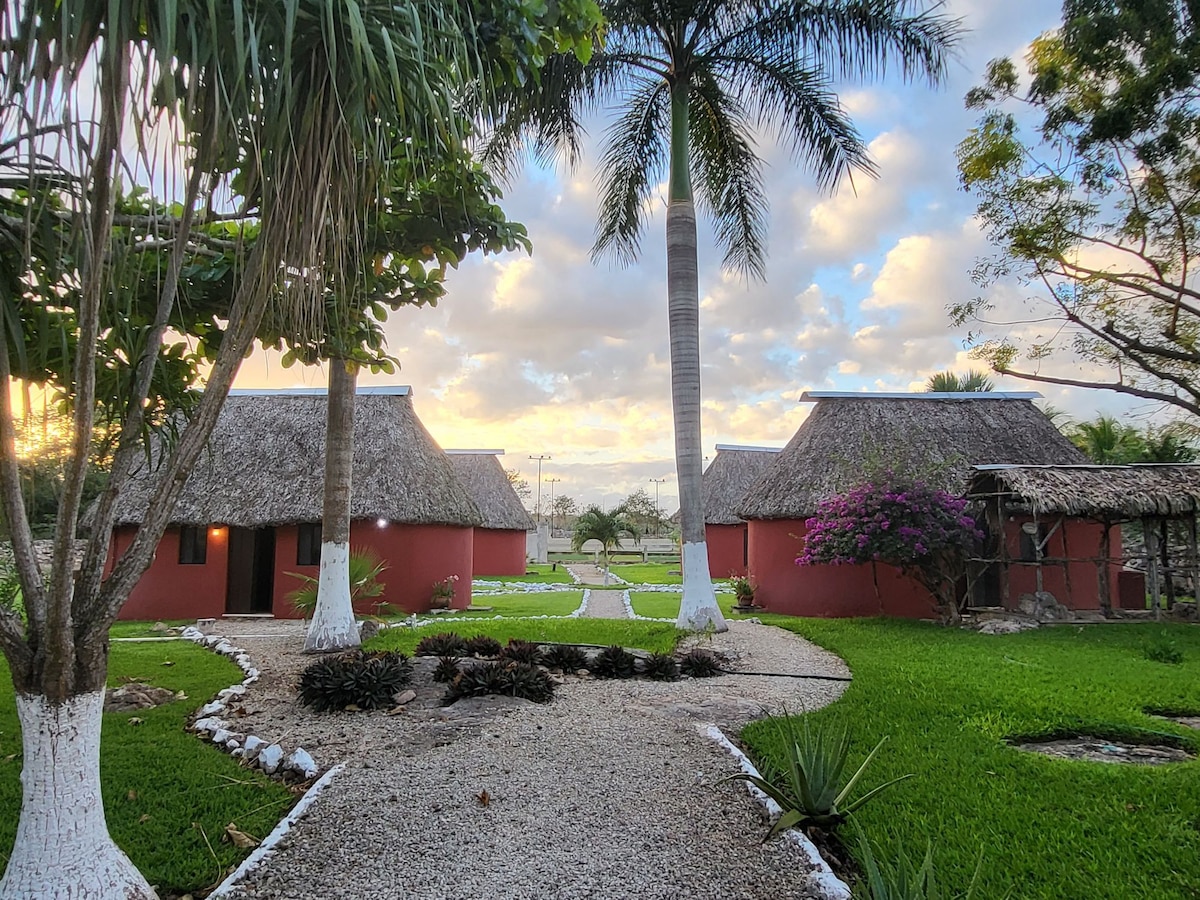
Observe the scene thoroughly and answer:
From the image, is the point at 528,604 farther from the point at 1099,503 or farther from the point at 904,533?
the point at 1099,503

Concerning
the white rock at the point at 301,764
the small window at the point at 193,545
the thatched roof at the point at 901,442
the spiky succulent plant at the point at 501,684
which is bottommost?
the white rock at the point at 301,764

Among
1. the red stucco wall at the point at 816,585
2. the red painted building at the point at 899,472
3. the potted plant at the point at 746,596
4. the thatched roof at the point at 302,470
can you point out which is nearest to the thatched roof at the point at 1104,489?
the red painted building at the point at 899,472

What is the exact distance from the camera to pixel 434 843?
357cm

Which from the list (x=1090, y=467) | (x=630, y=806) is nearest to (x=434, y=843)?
(x=630, y=806)

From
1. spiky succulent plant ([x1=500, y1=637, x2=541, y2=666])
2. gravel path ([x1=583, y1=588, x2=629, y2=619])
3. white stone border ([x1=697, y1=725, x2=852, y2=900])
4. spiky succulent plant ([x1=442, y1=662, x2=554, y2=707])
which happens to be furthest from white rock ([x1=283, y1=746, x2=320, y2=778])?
gravel path ([x1=583, y1=588, x2=629, y2=619])

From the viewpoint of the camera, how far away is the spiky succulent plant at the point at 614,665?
7.51m

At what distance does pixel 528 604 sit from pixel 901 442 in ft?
29.7

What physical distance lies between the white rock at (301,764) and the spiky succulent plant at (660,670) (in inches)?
144

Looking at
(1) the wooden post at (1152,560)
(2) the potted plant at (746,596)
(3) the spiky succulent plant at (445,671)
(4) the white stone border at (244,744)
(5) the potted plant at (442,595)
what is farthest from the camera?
(2) the potted plant at (746,596)

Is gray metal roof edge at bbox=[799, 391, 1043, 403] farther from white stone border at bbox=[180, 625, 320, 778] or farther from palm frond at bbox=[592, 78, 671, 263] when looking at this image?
white stone border at bbox=[180, 625, 320, 778]

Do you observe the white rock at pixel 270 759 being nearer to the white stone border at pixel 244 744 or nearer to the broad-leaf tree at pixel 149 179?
the white stone border at pixel 244 744

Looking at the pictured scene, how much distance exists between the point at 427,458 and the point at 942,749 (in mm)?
13631

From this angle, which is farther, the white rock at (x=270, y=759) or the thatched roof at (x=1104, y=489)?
the thatched roof at (x=1104, y=489)

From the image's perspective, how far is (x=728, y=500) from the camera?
2561 centimetres
